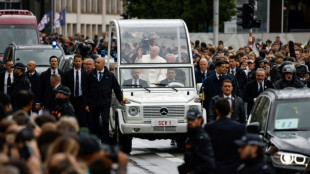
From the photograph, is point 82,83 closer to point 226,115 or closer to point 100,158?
point 226,115

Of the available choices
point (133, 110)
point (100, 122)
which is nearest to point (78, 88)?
point (100, 122)

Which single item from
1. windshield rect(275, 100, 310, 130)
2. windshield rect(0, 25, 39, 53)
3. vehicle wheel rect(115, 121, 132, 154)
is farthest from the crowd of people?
windshield rect(0, 25, 39, 53)

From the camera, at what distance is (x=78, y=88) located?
2170cm

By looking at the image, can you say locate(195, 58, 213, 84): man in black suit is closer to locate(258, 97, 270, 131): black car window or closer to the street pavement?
the street pavement

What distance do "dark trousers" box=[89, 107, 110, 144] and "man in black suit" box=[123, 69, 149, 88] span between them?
0.70 m

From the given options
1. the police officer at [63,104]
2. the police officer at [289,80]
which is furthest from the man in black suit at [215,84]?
the police officer at [63,104]

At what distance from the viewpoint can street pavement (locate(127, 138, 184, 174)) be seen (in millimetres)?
18250

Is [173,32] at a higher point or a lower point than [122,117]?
higher

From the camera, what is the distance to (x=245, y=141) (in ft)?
34.4

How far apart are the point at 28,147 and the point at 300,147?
4.98 metres

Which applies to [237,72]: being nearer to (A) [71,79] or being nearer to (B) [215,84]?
(B) [215,84]

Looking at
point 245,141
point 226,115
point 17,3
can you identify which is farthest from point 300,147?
point 17,3

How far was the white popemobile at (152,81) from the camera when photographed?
20562mm

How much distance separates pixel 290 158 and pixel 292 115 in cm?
124
